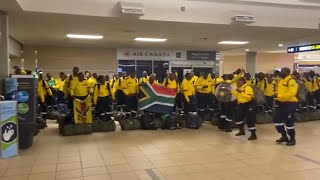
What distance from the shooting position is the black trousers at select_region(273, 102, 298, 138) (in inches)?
289

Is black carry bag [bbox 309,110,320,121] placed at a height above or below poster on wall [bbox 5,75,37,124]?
below

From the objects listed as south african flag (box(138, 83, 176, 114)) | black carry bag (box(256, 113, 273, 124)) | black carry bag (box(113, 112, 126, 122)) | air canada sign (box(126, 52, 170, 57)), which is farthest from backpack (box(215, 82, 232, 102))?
air canada sign (box(126, 52, 170, 57))

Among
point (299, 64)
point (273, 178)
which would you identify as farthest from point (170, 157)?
point (299, 64)

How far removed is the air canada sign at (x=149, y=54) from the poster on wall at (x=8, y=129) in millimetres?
10670

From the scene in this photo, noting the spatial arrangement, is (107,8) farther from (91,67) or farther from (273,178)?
(91,67)

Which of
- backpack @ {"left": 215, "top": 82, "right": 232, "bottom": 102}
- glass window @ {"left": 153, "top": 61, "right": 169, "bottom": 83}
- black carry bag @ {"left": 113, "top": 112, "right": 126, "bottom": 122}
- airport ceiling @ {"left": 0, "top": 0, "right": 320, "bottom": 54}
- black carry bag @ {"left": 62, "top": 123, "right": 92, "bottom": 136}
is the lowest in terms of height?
black carry bag @ {"left": 62, "top": 123, "right": 92, "bottom": 136}

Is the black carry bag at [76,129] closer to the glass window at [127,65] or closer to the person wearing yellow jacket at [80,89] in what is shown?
the person wearing yellow jacket at [80,89]

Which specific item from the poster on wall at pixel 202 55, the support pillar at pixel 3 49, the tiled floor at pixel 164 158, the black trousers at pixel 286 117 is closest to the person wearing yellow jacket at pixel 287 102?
the black trousers at pixel 286 117

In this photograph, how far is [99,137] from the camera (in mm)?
8570

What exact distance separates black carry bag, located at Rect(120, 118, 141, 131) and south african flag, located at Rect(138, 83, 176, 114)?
449mm

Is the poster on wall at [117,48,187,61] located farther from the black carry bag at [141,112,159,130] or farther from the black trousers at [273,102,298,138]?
the black trousers at [273,102,298,138]

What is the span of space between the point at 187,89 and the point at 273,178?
513 centimetres

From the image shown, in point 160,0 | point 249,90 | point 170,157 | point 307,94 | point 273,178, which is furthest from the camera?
point 307,94

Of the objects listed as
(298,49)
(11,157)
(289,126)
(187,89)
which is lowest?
(11,157)
